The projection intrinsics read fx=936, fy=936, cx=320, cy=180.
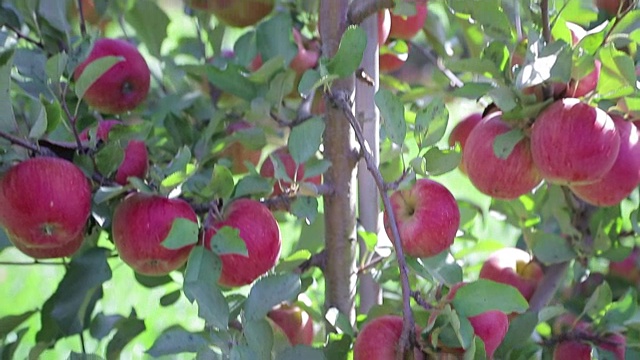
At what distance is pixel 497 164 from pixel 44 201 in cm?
49

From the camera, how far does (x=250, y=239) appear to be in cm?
99

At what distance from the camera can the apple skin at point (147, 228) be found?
97 centimetres

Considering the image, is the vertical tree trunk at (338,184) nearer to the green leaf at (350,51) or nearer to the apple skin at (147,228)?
the green leaf at (350,51)

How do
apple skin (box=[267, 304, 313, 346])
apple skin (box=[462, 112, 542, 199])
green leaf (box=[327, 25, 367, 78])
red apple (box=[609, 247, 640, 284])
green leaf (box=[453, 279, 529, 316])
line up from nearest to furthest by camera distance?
green leaf (box=[453, 279, 529, 316]) → green leaf (box=[327, 25, 367, 78]) → apple skin (box=[462, 112, 542, 199]) → apple skin (box=[267, 304, 313, 346]) → red apple (box=[609, 247, 640, 284])

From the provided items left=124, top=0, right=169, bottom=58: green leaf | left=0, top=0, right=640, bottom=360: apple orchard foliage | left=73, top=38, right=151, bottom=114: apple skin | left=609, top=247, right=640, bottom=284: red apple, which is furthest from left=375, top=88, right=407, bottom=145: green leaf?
left=609, top=247, right=640, bottom=284: red apple

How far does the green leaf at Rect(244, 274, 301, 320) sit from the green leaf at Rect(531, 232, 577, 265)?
1.38 ft

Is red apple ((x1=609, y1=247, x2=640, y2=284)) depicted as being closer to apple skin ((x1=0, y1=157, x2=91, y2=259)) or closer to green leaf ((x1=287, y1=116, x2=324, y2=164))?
green leaf ((x1=287, y1=116, x2=324, y2=164))

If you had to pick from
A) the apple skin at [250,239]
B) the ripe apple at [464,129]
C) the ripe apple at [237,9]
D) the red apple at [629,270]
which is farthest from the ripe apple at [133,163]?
the red apple at [629,270]

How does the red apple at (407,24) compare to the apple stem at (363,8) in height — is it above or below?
below

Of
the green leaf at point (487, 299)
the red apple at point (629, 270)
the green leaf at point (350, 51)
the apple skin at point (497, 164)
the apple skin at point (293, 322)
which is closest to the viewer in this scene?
the green leaf at point (487, 299)

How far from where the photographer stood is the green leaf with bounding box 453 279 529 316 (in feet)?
2.74

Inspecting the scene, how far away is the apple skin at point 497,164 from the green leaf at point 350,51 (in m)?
0.19

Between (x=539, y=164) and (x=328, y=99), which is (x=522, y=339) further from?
(x=328, y=99)

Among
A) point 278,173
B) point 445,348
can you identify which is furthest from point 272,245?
point 445,348
